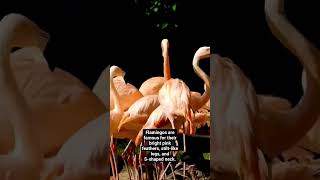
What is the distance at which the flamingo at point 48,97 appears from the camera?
1.88 meters

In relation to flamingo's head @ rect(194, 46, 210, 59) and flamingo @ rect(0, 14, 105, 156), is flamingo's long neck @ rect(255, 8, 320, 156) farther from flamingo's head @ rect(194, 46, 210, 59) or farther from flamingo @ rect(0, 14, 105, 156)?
flamingo @ rect(0, 14, 105, 156)

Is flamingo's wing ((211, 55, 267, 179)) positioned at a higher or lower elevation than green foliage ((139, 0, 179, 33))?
lower

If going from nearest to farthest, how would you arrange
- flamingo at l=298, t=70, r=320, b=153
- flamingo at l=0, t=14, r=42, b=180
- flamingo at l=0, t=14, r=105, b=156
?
flamingo at l=0, t=14, r=42, b=180 < flamingo at l=0, t=14, r=105, b=156 < flamingo at l=298, t=70, r=320, b=153

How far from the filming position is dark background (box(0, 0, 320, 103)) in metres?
1.94

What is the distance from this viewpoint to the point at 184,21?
6.44ft

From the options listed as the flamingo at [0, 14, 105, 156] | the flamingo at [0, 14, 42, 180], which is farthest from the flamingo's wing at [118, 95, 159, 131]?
the flamingo at [0, 14, 42, 180]

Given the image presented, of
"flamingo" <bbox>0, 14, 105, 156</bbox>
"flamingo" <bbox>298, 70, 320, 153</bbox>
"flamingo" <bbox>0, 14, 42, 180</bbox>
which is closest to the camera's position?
"flamingo" <bbox>0, 14, 42, 180</bbox>

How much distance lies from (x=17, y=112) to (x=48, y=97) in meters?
0.13

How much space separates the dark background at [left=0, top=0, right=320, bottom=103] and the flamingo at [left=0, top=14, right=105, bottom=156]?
0.05 meters

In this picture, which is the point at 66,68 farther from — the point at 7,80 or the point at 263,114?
the point at 263,114

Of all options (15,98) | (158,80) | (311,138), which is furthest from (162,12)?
(311,138)

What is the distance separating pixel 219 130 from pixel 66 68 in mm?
585

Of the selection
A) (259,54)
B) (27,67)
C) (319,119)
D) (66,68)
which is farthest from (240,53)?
(27,67)

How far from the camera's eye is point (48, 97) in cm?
189
